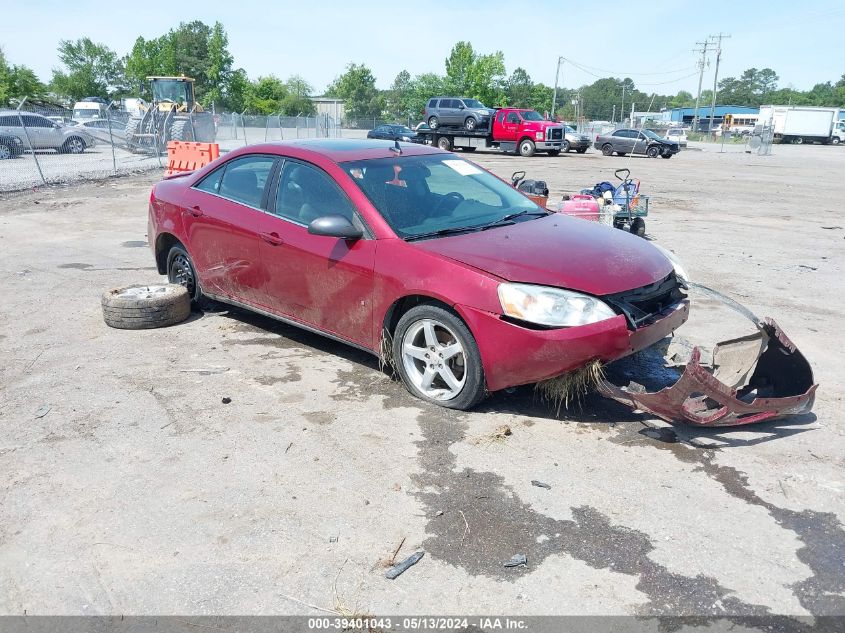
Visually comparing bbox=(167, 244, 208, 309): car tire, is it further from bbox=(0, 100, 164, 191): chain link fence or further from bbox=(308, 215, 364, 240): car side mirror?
bbox=(0, 100, 164, 191): chain link fence

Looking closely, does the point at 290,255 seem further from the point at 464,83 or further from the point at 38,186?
the point at 464,83

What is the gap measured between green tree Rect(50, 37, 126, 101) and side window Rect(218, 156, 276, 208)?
9746 cm

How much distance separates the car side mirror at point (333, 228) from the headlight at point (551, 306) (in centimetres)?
117

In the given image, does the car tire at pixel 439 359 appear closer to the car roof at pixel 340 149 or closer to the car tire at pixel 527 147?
the car roof at pixel 340 149

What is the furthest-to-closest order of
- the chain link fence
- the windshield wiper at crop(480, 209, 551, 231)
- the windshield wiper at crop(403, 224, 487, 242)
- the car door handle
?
the chain link fence → the car door handle → the windshield wiper at crop(480, 209, 551, 231) → the windshield wiper at crop(403, 224, 487, 242)

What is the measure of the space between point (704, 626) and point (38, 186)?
A: 1791 centimetres

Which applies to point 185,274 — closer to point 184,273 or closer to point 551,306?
point 184,273

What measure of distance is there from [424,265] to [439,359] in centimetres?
60

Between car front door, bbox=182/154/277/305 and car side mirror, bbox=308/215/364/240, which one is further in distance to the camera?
car front door, bbox=182/154/277/305

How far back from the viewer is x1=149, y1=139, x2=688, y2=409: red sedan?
13.1ft

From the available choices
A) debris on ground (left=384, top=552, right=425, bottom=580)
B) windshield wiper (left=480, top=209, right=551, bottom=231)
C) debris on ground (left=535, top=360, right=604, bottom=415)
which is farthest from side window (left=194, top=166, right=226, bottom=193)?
debris on ground (left=384, top=552, right=425, bottom=580)

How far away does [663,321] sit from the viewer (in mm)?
4277

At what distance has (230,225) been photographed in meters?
5.60

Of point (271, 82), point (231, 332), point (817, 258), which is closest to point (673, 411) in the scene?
point (231, 332)
